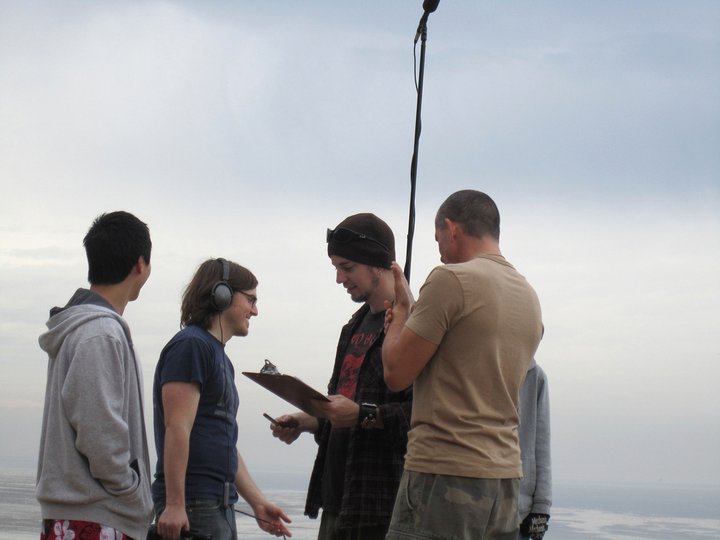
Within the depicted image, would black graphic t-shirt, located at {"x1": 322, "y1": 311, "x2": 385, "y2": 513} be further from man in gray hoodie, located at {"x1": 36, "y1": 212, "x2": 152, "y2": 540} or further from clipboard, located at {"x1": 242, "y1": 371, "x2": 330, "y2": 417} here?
Result: man in gray hoodie, located at {"x1": 36, "y1": 212, "x2": 152, "y2": 540}

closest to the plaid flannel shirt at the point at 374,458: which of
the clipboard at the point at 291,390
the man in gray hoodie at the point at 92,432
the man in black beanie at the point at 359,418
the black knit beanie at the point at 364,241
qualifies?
the man in black beanie at the point at 359,418

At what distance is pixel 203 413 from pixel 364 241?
3.34 ft

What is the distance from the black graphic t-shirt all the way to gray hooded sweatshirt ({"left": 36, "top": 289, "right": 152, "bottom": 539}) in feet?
3.37

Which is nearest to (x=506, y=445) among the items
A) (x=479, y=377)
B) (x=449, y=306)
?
(x=479, y=377)

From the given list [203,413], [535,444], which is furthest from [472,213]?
[535,444]

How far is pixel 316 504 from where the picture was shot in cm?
413

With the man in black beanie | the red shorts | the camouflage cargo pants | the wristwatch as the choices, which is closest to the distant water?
the man in black beanie

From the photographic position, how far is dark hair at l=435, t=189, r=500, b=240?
3.57 metres

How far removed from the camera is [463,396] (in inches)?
130

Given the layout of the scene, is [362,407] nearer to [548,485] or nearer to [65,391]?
[65,391]

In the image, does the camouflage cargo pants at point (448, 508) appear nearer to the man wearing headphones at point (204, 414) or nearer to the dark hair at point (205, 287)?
the man wearing headphones at point (204, 414)

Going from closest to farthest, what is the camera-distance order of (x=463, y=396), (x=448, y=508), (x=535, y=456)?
(x=448, y=508) → (x=463, y=396) → (x=535, y=456)

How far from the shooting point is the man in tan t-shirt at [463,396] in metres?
3.21

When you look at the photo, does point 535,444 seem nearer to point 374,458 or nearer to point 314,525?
point 374,458
